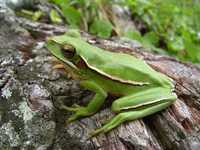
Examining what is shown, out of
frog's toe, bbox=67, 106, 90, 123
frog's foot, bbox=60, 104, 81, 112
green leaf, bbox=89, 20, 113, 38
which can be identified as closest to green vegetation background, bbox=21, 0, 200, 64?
green leaf, bbox=89, 20, 113, 38

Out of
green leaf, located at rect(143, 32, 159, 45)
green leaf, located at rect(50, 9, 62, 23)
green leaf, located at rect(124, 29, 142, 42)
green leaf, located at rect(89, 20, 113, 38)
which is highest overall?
green leaf, located at rect(50, 9, 62, 23)

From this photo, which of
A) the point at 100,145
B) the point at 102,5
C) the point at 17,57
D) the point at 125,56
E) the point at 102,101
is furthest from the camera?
the point at 102,5

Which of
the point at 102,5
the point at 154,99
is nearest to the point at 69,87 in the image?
the point at 154,99

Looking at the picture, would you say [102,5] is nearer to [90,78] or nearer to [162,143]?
[90,78]

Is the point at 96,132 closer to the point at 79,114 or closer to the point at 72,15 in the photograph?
the point at 79,114

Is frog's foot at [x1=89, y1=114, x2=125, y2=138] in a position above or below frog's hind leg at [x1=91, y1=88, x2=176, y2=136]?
below

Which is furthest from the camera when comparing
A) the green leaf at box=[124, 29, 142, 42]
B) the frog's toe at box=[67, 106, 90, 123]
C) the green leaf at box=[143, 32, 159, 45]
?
the green leaf at box=[143, 32, 159, 45]

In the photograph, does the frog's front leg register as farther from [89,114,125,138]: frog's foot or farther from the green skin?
[89,114,125,138]: frog's foot
